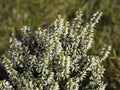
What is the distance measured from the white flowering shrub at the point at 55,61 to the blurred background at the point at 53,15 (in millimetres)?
1387

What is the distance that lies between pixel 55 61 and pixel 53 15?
227 centimetres

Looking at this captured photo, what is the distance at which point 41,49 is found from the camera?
3402 millimetres

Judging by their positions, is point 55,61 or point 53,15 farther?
point 53,15

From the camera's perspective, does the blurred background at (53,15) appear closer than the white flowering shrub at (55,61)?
No

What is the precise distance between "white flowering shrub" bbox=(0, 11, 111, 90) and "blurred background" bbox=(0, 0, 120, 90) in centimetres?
139

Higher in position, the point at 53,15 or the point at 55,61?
the point at 53,15

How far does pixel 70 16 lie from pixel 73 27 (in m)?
2.07

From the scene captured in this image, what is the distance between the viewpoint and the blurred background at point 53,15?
5039 mm

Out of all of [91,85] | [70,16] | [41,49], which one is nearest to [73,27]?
[41,49]

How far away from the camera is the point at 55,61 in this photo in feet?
10.7

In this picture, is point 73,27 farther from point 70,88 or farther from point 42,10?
point 42,10

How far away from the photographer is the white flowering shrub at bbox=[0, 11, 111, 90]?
311 cm

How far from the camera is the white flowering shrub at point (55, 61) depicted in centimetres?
311

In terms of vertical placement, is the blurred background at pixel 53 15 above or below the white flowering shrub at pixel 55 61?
above
